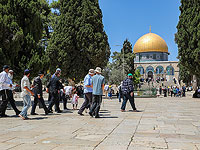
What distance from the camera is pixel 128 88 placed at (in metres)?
10.5

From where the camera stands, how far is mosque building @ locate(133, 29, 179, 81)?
89188mm

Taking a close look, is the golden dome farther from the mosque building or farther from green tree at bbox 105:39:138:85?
green tree at bbox 105:39:138:85

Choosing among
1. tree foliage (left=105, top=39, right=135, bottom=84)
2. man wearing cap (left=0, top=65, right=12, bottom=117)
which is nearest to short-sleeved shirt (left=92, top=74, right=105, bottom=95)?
man wearing cap (left=0, top=65, right=12, bottom=117)

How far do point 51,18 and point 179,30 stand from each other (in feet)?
51.4

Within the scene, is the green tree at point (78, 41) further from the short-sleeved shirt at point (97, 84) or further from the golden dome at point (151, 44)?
the golden dome at point (151, 44)

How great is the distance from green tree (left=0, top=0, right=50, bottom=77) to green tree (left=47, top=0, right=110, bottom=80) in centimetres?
948

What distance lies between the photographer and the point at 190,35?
76.7 ft

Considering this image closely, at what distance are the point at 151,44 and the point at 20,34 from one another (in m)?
81.0

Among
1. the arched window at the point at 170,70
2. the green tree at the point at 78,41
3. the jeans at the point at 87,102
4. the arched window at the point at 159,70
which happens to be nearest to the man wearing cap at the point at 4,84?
the jeans at the point at 87,102

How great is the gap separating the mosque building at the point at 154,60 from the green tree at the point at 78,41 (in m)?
65.0

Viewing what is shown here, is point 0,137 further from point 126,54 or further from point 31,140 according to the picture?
point 126,54

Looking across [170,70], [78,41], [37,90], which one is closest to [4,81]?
[37,90]

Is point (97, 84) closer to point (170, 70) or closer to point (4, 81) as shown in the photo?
point (4, 81)

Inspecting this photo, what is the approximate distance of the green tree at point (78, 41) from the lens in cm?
2702
